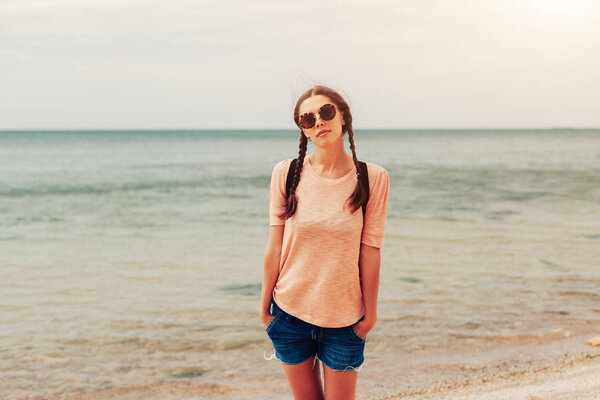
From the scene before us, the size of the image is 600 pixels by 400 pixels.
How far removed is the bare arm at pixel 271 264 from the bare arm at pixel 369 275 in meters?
0.40

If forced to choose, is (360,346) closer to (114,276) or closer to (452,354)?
(452,354)

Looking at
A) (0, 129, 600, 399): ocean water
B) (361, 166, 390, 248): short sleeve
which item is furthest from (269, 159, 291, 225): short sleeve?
(0, 129, 600, 399): ocean water

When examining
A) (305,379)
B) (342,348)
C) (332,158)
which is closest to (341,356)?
(342,348)

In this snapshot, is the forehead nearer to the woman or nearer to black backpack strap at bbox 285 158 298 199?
the woman

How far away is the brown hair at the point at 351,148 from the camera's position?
255cm

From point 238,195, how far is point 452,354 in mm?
19632

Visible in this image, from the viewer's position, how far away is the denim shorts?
8.77 feet

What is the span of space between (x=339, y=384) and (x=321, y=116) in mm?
1308

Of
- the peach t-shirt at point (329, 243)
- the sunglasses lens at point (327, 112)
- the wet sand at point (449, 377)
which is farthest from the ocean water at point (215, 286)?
the sunglasses lens at point (327, 112)

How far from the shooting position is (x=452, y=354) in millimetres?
6609

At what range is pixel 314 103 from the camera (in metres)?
2.73

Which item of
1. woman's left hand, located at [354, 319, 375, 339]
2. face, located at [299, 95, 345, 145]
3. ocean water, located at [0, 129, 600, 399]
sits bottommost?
ocean water, located at [0, 129, 600, 399]

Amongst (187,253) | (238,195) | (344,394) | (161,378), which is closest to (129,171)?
(238,195)

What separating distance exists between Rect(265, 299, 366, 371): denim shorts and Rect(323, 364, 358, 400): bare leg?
0.03 meters
